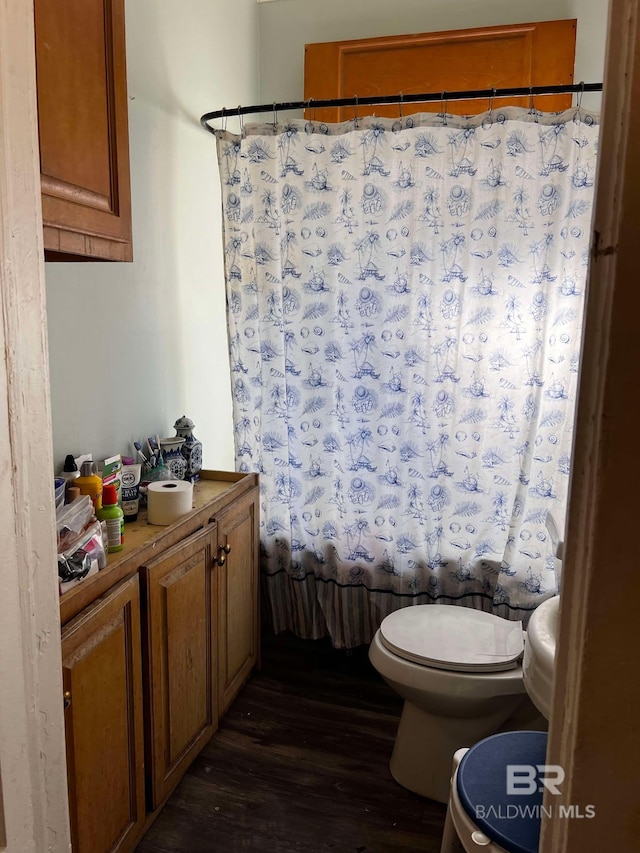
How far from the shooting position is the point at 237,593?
2.16m

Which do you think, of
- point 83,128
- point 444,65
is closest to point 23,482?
point 83,128

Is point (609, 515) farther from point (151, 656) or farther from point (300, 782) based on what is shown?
point (300, 782)

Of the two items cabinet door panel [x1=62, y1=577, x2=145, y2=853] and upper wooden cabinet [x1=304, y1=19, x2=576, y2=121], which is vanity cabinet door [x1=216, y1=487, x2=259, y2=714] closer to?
cabinet door panel [x1=62, y1=577, x2=145, y2=853]

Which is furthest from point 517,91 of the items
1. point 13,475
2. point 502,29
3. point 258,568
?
point 13,475

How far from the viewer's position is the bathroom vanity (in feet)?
A: 4.42

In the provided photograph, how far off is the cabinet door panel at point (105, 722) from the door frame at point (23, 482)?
54cm

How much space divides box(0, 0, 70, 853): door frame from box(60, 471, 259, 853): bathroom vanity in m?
0.54

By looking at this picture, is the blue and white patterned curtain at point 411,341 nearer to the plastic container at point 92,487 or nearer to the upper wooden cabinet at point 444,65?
the upper wooden cabinet at point 444,65

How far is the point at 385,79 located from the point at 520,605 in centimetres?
208

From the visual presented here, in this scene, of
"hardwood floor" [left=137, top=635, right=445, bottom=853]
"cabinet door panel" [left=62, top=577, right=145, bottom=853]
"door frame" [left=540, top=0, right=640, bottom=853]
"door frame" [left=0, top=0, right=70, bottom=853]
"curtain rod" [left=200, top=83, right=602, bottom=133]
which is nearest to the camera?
"door frame" [left=540, top=0, right=640, bottom=853]

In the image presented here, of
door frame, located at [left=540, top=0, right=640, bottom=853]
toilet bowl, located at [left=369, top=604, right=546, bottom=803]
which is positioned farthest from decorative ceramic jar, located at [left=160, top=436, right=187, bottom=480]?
door frame, located at [left=540, top=0, right=640, bottom=853]

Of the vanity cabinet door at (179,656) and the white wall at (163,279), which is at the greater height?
the white wall at (163,279)

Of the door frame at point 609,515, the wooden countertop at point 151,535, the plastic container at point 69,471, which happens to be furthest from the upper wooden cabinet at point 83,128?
the door frame at point 609,515

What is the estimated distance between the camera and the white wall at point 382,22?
238 cm
